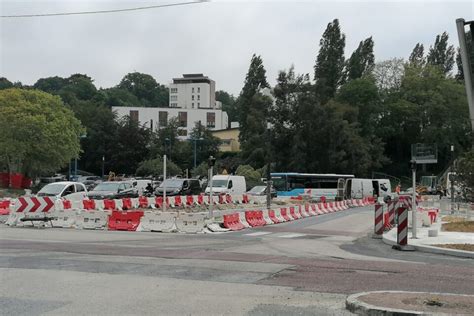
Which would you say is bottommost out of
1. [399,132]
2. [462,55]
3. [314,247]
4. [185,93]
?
[314,247]

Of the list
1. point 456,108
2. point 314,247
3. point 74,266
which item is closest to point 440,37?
point 456,108

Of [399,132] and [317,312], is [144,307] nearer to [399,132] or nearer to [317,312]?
[317,312]

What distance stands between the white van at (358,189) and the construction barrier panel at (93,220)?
1706 inches

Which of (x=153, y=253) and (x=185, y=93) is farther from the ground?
(x=185, y=93)

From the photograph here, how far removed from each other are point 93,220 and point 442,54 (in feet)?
340

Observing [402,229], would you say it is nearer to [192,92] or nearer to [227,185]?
[227,185]

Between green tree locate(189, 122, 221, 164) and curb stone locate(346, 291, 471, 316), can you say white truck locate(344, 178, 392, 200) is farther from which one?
curb stone locate(346, 291, 471, 316)

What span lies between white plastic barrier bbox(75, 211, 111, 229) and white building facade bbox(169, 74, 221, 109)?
151m

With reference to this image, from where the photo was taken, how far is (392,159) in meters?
104

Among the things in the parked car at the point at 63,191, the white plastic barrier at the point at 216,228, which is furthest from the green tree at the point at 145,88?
the white plastic barrier at the point at 216,228

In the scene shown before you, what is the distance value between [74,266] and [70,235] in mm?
8054

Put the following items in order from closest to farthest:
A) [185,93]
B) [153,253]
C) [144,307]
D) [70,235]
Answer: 1. [144,307]
2. [153,253]
3. [70,235]
4. [185,93]

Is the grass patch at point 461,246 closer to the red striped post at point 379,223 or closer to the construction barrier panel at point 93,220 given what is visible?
the red striped post at point 379,223

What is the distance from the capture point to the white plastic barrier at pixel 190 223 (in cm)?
2139
